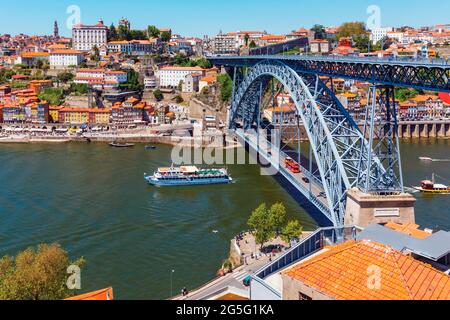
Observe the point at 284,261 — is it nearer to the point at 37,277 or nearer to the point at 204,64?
the point at 37,277

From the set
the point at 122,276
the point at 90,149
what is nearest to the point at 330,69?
the point at 122,276

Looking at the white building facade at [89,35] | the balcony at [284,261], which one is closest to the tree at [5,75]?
the white building facade at [89,35]

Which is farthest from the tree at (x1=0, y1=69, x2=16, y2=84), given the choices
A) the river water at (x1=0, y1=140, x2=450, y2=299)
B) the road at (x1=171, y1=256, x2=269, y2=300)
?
the road at (x1=171, y1=256, x2=269, y2=300)

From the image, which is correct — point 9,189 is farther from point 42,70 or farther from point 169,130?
point 42,70

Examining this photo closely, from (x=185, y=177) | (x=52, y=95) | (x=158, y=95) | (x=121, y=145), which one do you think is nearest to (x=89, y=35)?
(x=52, y=95)

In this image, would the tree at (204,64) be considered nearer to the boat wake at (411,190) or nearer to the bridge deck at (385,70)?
the bridge deck at (385,70)

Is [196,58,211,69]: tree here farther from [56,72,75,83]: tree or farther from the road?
the road
